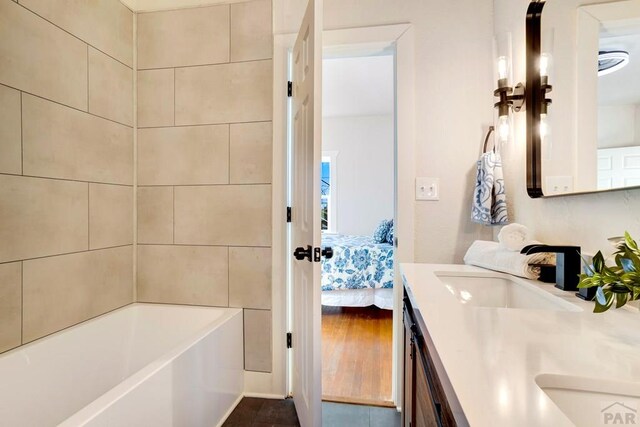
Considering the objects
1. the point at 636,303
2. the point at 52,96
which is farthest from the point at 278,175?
the point at 636,303

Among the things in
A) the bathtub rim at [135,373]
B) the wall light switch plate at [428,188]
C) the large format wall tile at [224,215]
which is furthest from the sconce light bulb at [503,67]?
the bathtub rim at [135,373]

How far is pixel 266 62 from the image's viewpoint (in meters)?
1.94

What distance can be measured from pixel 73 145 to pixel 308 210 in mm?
1247

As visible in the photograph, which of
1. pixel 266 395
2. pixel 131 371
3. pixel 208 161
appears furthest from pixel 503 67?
pixel 131 371

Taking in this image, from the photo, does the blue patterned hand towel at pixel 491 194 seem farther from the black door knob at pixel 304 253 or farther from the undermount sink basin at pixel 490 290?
the black door knob at pixel 304 253

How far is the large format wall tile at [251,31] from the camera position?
1.94 metres

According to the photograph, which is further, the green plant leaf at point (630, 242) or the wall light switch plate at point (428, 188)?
the wall light switch plate at point (428, 188)

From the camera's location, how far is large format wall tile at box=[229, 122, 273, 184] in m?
1.94

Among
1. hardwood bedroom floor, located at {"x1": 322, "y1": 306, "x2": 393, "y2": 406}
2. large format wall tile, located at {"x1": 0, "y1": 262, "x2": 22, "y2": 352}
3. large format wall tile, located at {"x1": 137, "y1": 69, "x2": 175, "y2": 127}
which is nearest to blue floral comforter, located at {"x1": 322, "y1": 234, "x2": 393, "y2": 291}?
hardwood bedroom floor, located at {"x1": 322, "y1": 306, "x2": 393, "y2": 406}

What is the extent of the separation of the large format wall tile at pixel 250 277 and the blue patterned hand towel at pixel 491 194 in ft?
3.96

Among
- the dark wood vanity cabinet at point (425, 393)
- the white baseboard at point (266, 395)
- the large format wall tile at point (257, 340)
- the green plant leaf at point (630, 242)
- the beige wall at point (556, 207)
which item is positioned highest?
the beige wall at point (556, 207)

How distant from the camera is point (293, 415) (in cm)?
178

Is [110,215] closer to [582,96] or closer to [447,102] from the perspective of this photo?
[447,102]

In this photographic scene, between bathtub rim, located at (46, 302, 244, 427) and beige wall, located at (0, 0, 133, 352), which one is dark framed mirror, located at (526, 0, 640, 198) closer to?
bathtub rim, located at (46, 302, 244, 427)
